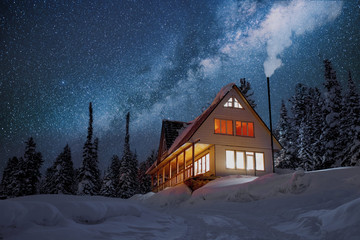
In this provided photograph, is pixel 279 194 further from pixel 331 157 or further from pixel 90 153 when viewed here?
pixel 90 153

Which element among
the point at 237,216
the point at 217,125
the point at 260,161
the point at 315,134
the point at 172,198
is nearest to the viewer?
the point at 237,216

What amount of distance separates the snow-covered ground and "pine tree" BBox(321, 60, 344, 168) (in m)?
20.9

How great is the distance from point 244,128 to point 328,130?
12872 mm

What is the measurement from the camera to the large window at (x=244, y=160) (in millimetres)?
24516

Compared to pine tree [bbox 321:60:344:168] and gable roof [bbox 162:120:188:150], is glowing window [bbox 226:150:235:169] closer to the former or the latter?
gable roof [bbox 162:120:188:150]

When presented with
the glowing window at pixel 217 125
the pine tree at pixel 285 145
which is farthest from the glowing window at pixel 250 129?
the pine tree at pixel 285 145

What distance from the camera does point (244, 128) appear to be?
26.0 m

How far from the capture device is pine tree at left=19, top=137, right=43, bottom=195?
43.4m

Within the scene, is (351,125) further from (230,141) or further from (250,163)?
(230,141)

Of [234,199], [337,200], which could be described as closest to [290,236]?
[337,200]

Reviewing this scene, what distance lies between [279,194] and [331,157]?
22.8 metres

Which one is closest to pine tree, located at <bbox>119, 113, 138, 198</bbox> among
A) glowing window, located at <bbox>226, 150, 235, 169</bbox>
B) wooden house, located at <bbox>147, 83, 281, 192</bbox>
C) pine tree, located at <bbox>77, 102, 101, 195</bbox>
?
pine tree, located at <bbox>77, 102, 101, 195</bbox>

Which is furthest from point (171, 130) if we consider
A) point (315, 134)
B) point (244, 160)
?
point (315, 134)

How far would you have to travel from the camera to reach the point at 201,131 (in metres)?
24.7
